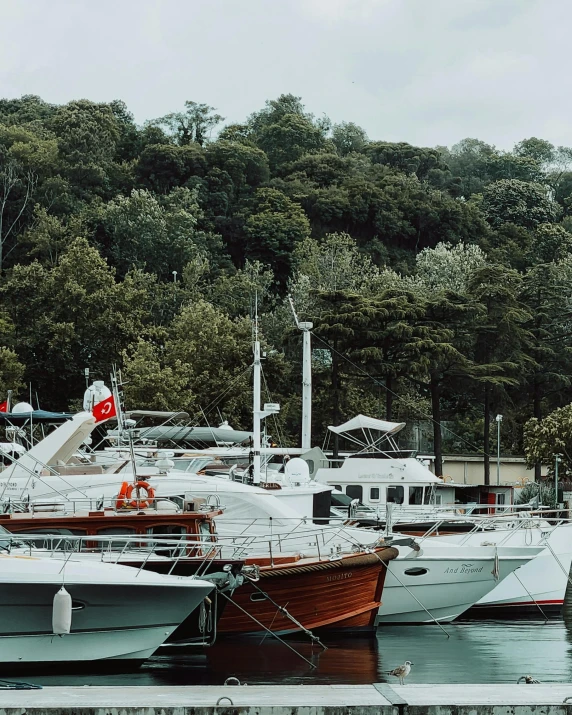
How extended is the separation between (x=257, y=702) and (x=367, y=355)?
145 feet

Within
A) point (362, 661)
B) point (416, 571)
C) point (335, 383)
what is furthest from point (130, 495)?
point (335, 383)

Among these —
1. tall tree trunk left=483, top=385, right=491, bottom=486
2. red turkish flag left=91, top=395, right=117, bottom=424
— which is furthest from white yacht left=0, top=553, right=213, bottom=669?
tall tree trunk left=483, top=385, right=491, bottom=486

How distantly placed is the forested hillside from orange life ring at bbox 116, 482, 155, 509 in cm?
2797

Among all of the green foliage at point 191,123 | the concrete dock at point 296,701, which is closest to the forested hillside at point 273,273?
the green foliage at point 191,123

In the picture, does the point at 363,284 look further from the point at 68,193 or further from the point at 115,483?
the point at 115,483

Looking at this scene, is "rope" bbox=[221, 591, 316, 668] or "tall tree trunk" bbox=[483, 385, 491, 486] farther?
"tall tree trunk" bbox=[483, 385, 491, 486]

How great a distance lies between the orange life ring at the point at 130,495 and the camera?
19281mm

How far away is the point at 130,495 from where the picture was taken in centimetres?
2008

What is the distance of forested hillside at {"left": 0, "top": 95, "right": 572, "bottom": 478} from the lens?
55.2 m

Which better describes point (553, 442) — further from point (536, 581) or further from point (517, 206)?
point (517, 206)

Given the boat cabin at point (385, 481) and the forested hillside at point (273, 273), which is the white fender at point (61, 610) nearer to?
the boat cabin at point (385, 481)

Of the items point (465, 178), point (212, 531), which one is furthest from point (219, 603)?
point (465, 178)

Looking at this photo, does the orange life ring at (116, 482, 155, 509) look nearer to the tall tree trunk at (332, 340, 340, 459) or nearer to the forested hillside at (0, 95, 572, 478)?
the forested hillside at (0, 95, 572, 478)

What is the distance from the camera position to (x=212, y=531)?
19.0 meters
